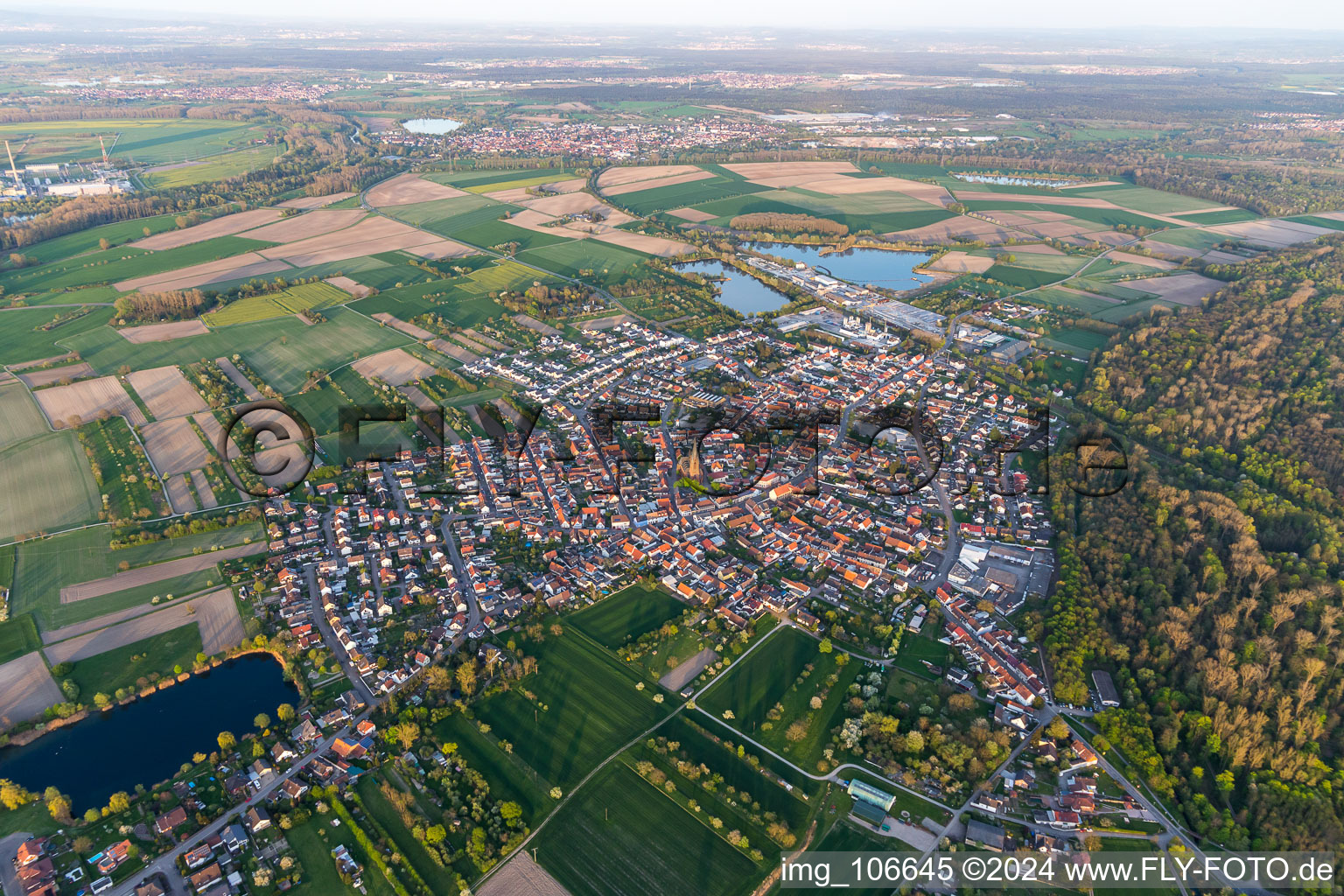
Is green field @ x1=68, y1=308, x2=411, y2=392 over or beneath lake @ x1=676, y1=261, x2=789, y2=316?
beneath

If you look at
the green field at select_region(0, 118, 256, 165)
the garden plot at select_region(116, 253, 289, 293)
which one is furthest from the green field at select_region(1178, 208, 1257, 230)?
the green field at select_region(0, 118, 256, 165)

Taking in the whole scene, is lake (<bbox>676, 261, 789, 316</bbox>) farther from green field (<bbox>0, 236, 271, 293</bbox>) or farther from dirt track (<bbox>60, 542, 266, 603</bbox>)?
green field (<bbox>0, 236, 271, 293</bbox>)

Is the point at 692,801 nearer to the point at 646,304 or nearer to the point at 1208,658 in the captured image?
the point at 1208,658

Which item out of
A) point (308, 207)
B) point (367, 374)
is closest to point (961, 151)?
point (308, 207)

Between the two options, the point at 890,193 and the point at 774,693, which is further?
the point at 890,193

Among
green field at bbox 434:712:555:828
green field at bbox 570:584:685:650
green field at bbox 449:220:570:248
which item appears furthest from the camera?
green field at bbox 449:220:570:248

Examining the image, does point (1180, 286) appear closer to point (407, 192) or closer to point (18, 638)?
point (18, 638)

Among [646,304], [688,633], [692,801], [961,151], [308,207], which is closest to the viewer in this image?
[692,801]
